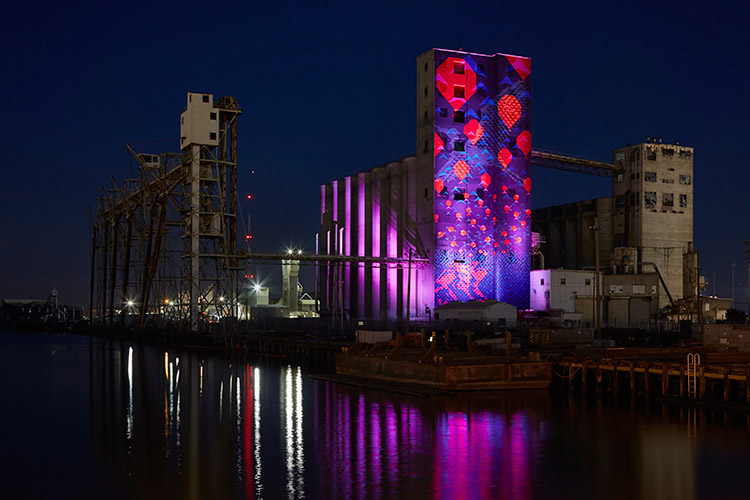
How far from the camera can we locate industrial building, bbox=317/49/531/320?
93.2 m

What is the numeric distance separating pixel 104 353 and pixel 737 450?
70.5 metres

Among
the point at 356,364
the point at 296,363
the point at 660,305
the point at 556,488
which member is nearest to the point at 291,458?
the point at 556,488

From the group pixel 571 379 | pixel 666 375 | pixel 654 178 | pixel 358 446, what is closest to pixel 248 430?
pixel 358 446

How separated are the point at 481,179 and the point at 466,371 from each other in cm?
5655

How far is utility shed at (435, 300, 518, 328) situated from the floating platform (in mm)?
39043

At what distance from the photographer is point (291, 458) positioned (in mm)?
27328

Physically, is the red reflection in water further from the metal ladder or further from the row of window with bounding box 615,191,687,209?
the row of window with bounding box 615,191,687,209

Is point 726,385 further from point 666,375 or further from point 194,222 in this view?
point 194,222

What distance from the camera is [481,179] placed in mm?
94938

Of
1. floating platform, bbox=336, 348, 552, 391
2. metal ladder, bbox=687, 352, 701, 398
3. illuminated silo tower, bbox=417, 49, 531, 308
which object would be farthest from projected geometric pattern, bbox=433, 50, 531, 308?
metal ladder, bbox=687, 352, 701, 398

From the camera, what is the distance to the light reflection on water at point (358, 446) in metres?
23.2

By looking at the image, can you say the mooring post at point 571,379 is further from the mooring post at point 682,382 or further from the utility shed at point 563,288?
the utility shed at point 563,288

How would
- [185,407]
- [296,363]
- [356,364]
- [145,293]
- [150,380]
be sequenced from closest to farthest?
[185,407] → [356,364] → [150,380] → [296,363] → [145,293]

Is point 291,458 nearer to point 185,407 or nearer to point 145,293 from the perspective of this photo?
point 185,407
